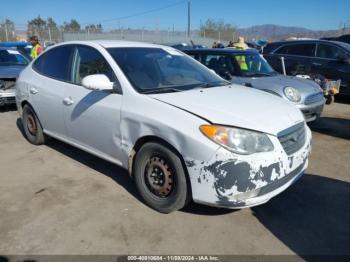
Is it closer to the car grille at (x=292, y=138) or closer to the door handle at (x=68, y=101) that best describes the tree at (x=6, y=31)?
the door handle at (x=68, y=101)

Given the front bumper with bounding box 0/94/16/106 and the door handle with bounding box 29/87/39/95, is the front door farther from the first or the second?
the front bumper with bounding box 0/94/16/106

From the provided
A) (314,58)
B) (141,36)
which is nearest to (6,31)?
(141,36)

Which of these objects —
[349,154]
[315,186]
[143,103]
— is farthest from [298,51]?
[143,103]

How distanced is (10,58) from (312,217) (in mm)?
8886

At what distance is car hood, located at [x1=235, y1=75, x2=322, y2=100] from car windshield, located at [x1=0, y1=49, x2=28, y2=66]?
6.31m

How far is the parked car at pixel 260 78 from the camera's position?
6193mm

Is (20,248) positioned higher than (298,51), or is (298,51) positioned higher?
(298,51)

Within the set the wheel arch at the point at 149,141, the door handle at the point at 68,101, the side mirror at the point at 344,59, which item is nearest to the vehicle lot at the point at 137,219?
the wheel arch at the point at 149,141

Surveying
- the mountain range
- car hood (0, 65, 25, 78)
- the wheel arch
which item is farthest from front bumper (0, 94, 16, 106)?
the mountain range

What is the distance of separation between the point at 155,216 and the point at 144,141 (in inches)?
30.0

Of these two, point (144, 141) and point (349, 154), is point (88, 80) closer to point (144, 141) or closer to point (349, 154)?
point (144, 141)

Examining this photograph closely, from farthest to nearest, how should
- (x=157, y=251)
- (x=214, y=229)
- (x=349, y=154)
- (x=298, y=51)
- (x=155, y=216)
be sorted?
(x=298, y=51), (x=349, y=154), (x=155, y=216), (x=214, y=229), (x=157, y=251)

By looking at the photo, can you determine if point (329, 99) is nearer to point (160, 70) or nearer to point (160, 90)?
point (160, 70)

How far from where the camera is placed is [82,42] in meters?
4.39
